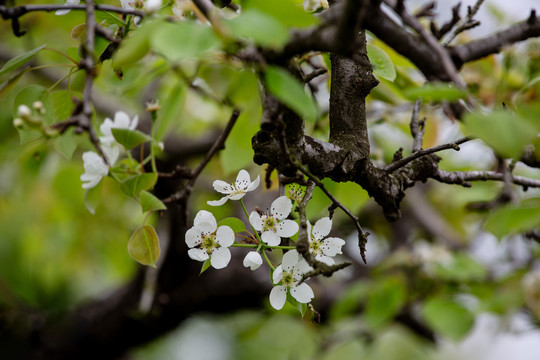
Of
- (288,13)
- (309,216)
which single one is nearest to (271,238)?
(309,216)

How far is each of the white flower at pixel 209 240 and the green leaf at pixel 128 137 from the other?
0.53ft

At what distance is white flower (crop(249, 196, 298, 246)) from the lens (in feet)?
1.68

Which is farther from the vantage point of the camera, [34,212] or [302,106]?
[34,212]

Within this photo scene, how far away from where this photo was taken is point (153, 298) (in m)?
1.53

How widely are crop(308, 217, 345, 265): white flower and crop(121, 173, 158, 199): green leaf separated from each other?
0.21m

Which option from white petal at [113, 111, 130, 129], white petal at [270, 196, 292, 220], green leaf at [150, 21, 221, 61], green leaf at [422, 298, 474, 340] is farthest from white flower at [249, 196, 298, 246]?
green leaf at [422, 298, 474, 340]

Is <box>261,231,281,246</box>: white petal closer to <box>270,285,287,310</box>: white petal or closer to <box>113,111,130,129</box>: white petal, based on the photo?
<box>270,285,287,310</box>: white petal

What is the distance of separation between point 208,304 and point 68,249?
1.06 meters

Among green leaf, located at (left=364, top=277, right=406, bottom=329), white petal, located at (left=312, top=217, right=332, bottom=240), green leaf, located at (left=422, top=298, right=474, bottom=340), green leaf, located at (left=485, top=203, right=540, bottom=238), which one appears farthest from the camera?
green leaf, located at (left=364, top=277, right=406, bottom=329)

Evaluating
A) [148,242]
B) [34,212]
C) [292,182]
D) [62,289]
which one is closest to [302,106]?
[292,182]

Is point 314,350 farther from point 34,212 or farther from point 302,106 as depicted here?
point 34,212

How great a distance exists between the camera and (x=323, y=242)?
0.55 m

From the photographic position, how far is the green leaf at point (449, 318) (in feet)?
3.78

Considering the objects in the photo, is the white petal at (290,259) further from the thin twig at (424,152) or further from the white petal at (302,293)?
the thin twig at (424,152)
